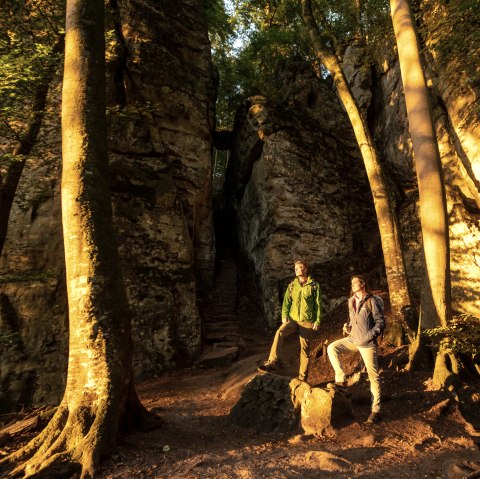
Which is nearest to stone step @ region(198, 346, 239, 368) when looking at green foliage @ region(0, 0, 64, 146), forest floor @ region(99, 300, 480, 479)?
forest floor @ region(99, 300, 480, 479)

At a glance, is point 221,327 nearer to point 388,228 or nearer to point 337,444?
point 388,228

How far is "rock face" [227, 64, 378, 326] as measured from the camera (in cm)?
1295

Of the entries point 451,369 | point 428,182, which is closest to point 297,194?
point 428,182

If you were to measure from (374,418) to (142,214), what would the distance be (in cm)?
881

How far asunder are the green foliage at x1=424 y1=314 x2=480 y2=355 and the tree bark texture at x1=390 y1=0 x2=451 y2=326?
241mm

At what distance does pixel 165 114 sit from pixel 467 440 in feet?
44.8

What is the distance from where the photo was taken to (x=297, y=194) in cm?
1369

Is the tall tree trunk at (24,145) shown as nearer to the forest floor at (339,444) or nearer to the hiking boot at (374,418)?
the forest floor at (339,444)

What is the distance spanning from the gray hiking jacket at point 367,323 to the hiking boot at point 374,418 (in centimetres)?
102

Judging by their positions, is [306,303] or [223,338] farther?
[223,338]

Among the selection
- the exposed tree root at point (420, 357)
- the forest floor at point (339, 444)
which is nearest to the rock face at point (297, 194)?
the exposed tree root at point (420, 357)

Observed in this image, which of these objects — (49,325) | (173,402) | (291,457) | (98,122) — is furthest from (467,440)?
(49,325)

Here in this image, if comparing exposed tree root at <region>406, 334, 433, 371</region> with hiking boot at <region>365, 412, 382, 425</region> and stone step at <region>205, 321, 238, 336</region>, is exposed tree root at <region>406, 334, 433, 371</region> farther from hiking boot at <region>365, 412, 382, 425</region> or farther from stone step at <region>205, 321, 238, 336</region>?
stone step at <region>205, 321, 238, 336</region>

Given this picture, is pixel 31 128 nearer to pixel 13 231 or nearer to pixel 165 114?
pixel 13 231
